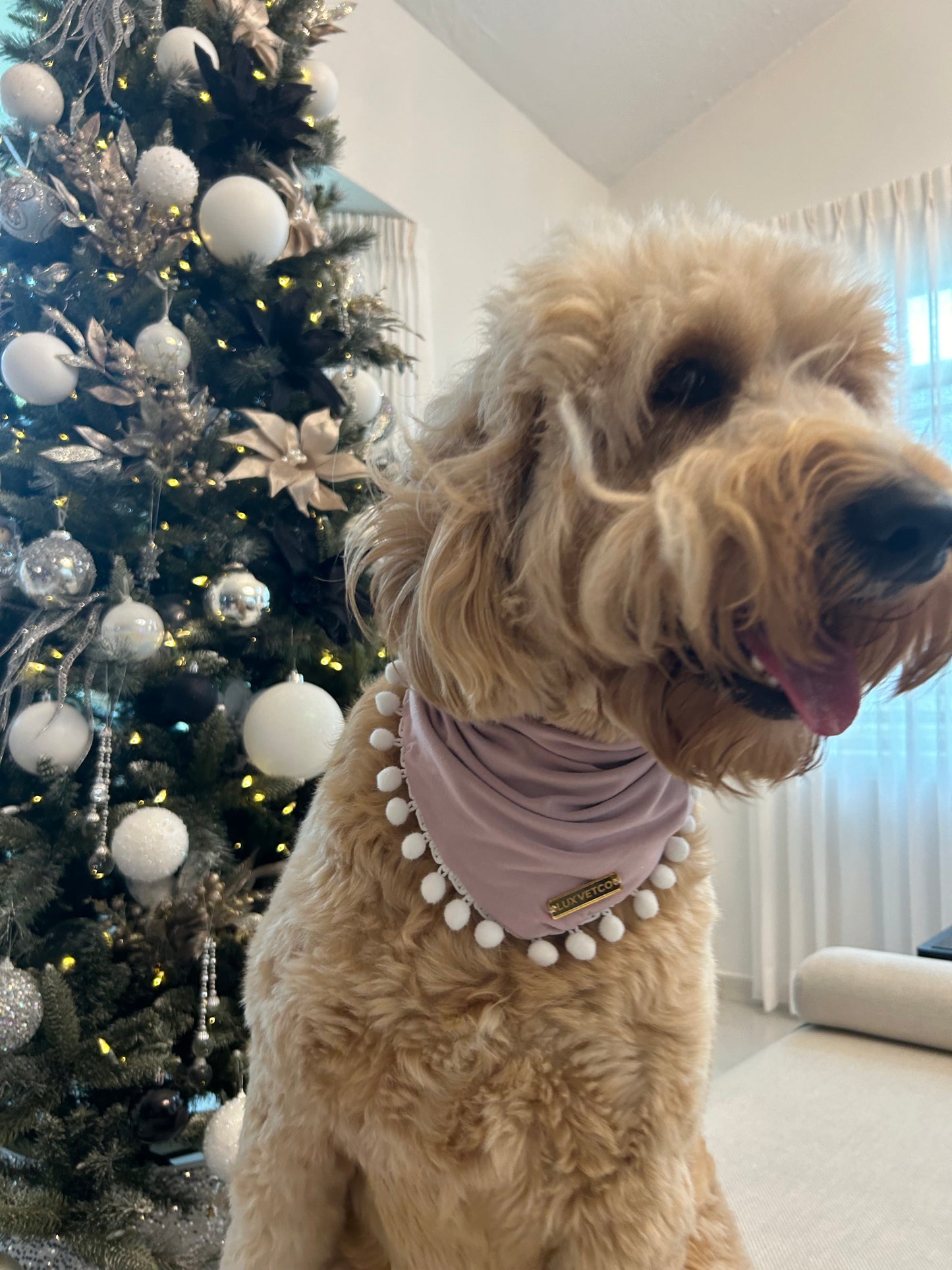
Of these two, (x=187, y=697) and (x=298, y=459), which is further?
(x=298, y=459)

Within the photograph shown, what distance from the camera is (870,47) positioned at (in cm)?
323

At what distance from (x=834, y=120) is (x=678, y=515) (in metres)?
3.61

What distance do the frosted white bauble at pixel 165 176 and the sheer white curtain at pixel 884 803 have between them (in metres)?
2.42

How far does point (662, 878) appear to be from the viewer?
822mm

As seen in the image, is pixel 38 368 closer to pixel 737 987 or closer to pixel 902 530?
pixel 902 530

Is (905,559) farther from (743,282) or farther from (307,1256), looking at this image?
(307,1256)

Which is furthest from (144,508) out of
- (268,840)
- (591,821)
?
(591,821)

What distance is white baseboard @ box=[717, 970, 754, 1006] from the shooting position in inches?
142

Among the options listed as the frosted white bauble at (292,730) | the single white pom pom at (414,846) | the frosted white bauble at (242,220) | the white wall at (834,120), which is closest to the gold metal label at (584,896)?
the single white pom pom at (414,846)

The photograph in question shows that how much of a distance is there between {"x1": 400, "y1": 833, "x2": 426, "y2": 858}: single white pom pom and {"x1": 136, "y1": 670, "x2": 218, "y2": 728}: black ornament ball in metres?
0.90

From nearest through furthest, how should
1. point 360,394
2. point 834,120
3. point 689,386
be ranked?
1. point 689,386
2. point 360,394
3. point 834,120

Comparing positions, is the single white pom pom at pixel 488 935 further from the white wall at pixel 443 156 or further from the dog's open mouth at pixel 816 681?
the white wall at pixel 443 156

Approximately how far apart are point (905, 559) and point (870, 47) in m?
3.64

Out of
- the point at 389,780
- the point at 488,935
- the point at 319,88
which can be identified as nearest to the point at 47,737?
the point at 389,780
